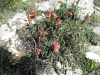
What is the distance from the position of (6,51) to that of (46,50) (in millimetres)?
1074

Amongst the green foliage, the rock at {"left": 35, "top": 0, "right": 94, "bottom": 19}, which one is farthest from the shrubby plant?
the green foliage

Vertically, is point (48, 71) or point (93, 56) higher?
point (93, 56)

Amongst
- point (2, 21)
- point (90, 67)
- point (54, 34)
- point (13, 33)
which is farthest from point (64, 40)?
point (2, 21)

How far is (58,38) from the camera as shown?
6113mm

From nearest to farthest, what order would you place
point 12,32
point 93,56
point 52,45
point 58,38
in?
point 52,45 → point 58,38 → point 93,56 → point 12,32

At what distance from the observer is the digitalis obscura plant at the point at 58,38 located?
5789 millimetres

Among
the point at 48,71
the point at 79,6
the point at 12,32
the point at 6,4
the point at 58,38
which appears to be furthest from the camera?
the point at 79,6

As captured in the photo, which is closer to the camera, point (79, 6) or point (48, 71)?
point (48, 71)

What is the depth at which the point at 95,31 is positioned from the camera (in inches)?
282

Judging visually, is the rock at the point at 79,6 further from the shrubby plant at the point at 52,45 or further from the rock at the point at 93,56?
the rock at the point at 93,56

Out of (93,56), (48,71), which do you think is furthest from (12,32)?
(93,56)

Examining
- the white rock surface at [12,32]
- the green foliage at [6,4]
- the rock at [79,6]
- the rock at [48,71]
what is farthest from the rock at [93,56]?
the green foliage at [6,4]

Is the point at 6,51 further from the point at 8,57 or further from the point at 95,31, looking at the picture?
the point at 95,31

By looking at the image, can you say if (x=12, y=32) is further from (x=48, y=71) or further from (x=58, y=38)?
(x=48, y=71)
